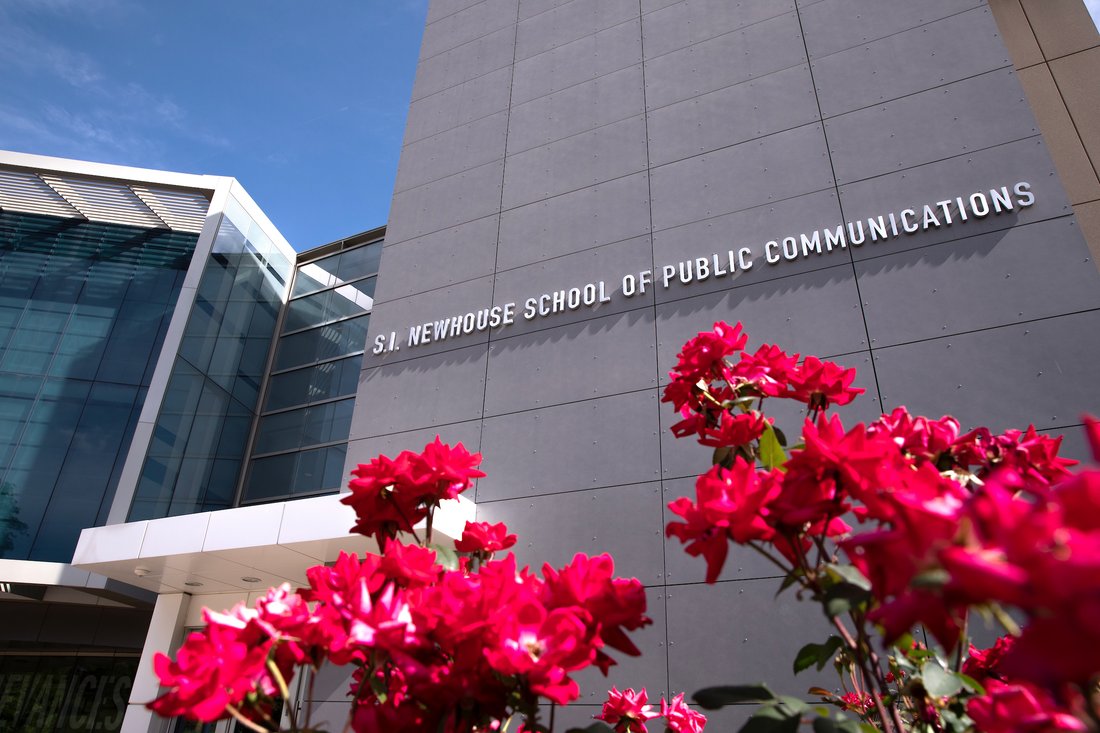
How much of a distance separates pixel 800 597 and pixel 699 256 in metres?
5.68

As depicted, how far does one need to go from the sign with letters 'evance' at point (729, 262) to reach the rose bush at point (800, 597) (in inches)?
190

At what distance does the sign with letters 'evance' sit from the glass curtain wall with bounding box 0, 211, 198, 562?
380 inches

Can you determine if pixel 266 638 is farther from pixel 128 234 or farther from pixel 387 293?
pixel 128 234

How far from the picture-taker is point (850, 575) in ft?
3.47

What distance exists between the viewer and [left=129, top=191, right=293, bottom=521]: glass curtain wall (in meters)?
10.1

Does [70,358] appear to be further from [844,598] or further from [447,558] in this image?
[844,598]

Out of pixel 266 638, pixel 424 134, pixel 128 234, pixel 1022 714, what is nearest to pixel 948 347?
pixel 1022 714

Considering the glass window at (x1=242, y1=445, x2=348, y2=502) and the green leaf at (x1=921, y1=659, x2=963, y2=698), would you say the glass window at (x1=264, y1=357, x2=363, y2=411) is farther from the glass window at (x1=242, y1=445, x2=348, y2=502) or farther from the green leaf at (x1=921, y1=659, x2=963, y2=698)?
the green leaf at (x1=921, y1=659, x2=963, y2=698)

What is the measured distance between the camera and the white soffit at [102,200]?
14648 millimetres

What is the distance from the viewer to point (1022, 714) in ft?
2.89

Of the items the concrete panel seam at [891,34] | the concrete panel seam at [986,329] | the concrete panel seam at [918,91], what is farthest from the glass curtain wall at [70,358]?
the concrete panel seam at [891,34]

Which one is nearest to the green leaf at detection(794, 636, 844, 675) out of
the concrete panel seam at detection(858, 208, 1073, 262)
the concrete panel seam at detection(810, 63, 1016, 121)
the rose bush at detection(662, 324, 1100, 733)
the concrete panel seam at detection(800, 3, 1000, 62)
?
the rose bush at detection(662, 324, 1100, 733)

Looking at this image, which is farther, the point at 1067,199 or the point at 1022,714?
the point at 1067,199

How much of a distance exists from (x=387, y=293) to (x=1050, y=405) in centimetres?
675
